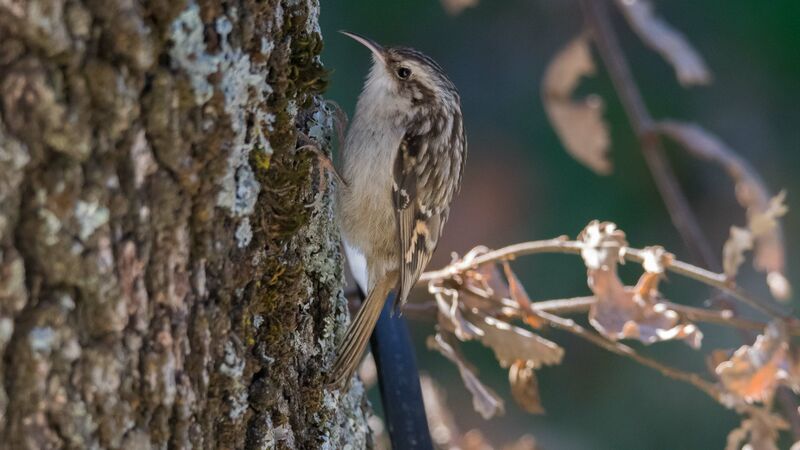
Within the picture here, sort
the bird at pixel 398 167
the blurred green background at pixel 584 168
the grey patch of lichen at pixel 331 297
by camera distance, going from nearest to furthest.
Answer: the grey patch of lichen at pixel 331 297, the bird at pixel 398 167, the blurred green background at pixel 584 168

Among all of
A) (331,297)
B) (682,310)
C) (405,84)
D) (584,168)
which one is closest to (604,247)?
(682,310)

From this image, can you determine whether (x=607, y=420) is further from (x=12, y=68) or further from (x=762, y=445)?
(x=12, y=68)

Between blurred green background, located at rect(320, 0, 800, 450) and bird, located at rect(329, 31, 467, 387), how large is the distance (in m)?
2.13

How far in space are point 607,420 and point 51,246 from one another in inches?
163

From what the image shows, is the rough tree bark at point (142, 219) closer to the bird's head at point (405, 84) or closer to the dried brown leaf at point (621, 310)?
the dried brown leaf at point (621, 310)

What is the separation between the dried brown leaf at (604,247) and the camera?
223 cm

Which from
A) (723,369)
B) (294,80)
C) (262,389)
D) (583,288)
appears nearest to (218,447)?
(262,389)

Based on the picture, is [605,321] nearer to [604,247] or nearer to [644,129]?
[604,247]

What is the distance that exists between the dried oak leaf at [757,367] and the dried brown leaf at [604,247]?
1.00 ft

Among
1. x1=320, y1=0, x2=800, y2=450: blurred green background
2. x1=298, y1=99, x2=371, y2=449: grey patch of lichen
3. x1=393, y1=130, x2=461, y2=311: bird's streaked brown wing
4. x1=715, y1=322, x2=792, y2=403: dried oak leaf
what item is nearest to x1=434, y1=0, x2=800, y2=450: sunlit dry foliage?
x1=715, y1=322, x2=792, y2=403: dried oak leaf

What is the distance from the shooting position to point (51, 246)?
4.30 feet

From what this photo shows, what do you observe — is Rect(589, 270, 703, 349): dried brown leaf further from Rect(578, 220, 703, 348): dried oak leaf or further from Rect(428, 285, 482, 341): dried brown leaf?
Rect(428, 285, 482, 341): dried brown leaf

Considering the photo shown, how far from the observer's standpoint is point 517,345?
2.34 m

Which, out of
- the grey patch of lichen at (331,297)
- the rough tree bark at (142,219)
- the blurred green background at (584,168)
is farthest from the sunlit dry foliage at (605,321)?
the blurred green background at (584,168)
